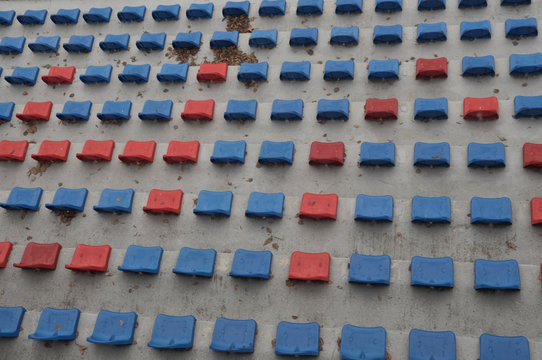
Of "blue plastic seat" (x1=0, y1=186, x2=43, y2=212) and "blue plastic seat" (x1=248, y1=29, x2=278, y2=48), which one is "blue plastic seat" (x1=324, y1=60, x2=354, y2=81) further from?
"blue plastic seat" (x1=0, y1=186, x2=43, y2=212)

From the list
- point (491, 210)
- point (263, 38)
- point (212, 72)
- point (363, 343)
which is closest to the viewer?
Result: point (363, 343)

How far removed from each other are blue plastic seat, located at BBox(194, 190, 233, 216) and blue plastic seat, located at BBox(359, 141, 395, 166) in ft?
14.5

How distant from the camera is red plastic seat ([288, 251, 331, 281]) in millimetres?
12125

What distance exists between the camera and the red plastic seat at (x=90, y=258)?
13.1 metres

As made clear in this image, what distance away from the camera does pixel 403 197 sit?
13.2 m

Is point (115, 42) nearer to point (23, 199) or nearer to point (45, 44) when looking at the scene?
point (45, 44)

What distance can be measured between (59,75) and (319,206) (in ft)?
39.1

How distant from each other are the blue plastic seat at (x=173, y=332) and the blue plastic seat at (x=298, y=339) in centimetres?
244

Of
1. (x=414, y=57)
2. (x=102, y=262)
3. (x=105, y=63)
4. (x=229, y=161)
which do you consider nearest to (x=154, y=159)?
(x=229, y=161)

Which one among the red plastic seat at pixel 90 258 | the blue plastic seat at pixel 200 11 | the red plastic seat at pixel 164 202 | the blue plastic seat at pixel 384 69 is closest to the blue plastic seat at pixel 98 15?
the blue plastic seat at pixel 200 11

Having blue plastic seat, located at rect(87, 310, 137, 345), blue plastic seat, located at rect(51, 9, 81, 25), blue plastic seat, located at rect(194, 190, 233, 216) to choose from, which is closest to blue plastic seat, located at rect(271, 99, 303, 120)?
blue plastic seat, located at rect(194, 190, 233, 216)

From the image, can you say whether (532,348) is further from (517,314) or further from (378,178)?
(378,178)

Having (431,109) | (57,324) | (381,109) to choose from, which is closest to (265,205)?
(381,109)

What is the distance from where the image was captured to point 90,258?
13.3 metres
